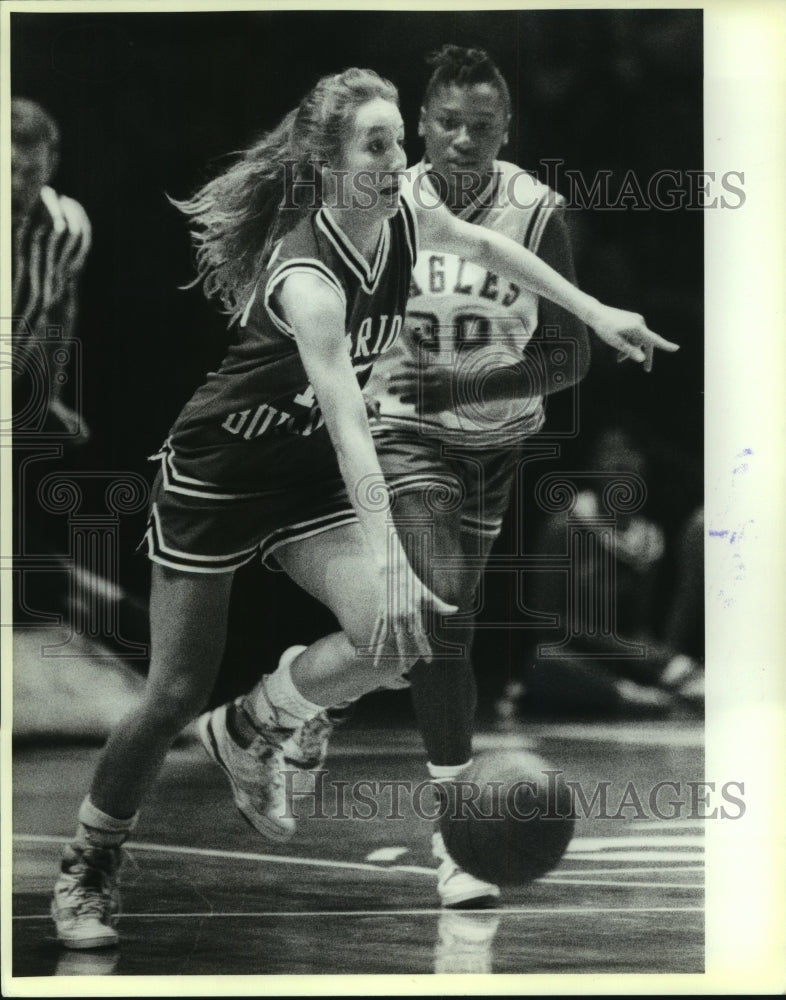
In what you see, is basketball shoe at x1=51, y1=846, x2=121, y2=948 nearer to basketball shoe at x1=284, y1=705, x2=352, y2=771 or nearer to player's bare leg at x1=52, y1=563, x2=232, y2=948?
player's bare leg at x1=52, y1=563, x2=232, y2=948

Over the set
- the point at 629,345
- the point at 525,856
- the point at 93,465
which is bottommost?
the point at 525,856

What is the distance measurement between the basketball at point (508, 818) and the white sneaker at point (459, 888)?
0.7 inches

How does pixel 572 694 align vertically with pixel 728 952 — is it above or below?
above

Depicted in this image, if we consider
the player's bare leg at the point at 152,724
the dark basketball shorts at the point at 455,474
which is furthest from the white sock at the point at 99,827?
the dark basketball shorts at the point at 455,474

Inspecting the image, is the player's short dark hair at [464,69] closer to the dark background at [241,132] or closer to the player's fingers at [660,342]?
the dark background at [241,132]

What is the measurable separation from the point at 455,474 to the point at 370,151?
3.50 feet

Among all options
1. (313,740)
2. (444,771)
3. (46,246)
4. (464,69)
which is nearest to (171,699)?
(313,740)

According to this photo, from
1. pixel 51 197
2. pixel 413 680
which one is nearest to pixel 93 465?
pixel 51 197

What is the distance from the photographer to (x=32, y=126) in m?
3.94

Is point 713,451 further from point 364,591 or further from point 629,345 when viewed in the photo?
point 364,591

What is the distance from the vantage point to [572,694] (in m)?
3.98

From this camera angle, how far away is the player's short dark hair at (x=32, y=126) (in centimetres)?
393

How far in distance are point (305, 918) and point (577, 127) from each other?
107 inches

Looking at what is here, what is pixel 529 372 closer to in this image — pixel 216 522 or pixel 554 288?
pixel 554 288
